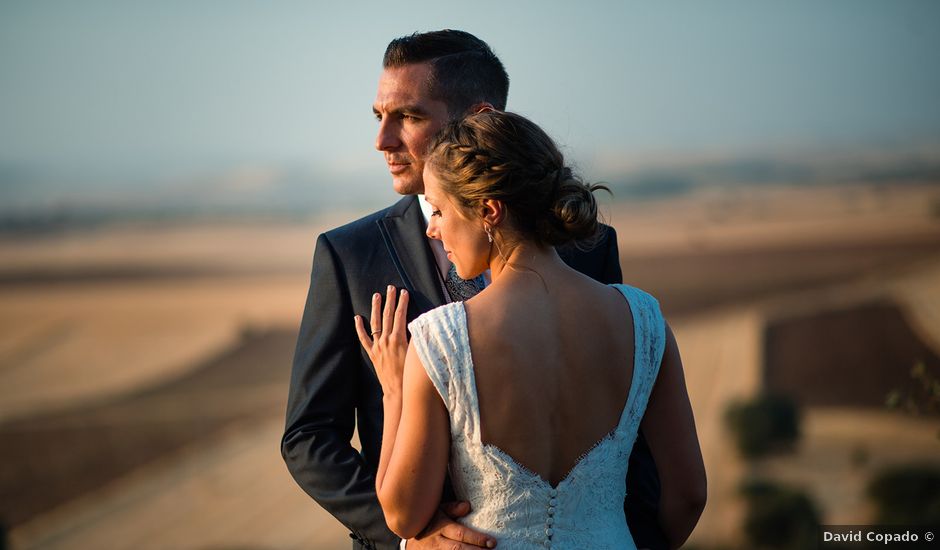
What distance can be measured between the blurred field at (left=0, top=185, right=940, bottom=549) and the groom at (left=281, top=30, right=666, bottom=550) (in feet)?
2.02

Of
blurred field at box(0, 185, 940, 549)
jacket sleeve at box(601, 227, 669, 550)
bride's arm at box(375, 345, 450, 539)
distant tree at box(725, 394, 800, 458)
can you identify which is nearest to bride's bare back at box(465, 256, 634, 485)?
bride's arm at box(375, 345, 450, 539)

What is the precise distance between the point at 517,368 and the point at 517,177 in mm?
436

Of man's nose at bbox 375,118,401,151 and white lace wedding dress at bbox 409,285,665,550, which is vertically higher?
man's nose at bbox 375,118,401,151

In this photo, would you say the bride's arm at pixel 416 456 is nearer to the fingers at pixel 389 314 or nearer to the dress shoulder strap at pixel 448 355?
the dress shoulder strap at pixel 448 355

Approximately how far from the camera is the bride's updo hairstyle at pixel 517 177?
212cm

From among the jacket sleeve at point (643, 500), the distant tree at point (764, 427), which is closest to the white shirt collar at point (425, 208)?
the jacket sleeve at point (643, 500)

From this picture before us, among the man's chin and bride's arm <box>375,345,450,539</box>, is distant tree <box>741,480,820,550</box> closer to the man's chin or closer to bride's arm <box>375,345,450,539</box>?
the man's chin

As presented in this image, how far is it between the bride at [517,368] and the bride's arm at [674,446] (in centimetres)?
8

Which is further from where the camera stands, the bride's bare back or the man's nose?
the man's nose

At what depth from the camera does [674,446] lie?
242 centimetres

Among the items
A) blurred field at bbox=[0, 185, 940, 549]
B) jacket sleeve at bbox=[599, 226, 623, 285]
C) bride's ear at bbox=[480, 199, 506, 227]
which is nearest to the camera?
bride's ear at bbox=[480, 199, 506, 227]

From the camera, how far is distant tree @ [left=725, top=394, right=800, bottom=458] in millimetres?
23031

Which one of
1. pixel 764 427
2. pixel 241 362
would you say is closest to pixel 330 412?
pixel 764 427

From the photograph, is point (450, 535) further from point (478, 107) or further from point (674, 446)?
point (478, 107)
